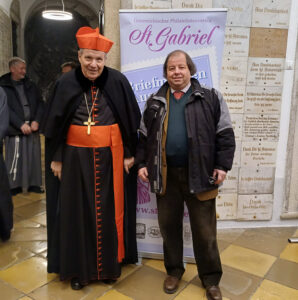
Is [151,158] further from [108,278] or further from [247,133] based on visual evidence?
[247,133]

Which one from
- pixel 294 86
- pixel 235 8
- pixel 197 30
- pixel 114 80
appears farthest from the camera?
pixel 294 86

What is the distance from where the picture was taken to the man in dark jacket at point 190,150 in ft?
6.88

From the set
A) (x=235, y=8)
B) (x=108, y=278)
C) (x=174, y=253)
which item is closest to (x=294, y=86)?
(x=235, y=8)

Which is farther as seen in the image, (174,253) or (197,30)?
(197,30)

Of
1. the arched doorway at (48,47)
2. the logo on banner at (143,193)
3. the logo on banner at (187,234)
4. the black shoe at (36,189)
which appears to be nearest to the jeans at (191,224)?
the logo on banner at (187,234)

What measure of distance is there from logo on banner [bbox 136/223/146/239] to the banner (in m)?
1.08

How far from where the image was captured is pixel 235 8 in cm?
318

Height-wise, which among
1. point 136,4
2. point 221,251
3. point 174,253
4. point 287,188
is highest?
point 136,4

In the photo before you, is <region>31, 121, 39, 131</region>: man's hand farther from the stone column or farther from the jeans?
the stone column

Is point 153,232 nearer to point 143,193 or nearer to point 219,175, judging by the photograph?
point 143,193

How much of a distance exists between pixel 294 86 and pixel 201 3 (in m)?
1.30

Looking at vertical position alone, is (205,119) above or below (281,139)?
above

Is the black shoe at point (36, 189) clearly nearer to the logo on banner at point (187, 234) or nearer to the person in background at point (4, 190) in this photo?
the person in background at point (4, 190)

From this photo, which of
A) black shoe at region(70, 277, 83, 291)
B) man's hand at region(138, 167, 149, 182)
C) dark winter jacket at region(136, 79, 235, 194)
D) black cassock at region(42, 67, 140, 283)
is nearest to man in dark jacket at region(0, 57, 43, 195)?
black cassock at region(42, 67, 140, 283)
